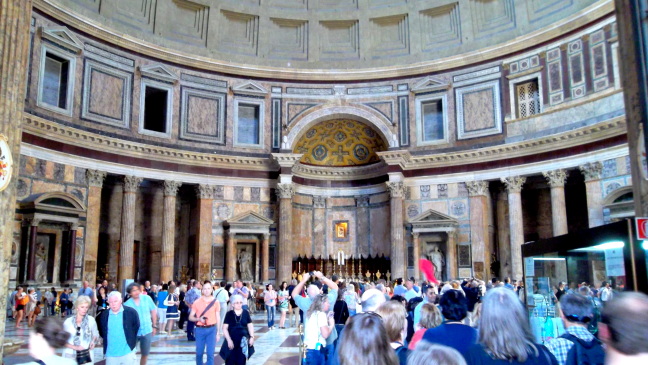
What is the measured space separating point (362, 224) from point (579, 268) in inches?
927

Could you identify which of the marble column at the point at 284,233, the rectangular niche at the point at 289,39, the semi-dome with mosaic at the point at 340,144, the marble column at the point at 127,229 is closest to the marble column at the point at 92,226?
the marble column at the point at 127,229

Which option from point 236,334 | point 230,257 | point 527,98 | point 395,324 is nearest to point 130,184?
point 230,257

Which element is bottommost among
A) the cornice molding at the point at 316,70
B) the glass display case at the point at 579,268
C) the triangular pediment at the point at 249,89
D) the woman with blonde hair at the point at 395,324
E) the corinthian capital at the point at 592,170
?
the woman with blonde hair at the point at 395,324

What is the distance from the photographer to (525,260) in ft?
30.5

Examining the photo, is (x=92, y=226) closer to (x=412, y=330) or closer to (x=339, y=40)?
(x=339, y=40)

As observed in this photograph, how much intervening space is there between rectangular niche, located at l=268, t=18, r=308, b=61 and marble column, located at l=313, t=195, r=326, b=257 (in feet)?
26.4

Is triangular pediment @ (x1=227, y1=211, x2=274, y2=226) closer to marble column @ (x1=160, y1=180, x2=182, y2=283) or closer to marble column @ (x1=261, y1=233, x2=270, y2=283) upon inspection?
marble column @ (x1=261, y1=233, x2=270, y2=283)

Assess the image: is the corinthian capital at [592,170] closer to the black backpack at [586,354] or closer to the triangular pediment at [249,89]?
the triangular pediment at [249,89]

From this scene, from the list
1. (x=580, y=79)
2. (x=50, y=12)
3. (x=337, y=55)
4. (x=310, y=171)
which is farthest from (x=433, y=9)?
(x=50, y=12)

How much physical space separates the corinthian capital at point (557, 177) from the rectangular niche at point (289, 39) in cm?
1431

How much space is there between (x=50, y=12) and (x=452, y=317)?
23.3 meters

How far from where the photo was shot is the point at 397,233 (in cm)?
2762

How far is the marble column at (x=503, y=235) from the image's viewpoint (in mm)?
27623

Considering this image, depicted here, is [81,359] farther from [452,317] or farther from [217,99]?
[217,99]
